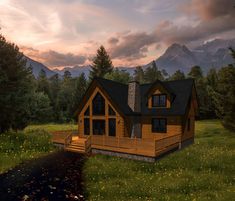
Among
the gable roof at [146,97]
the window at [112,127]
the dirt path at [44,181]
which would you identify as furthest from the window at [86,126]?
the dirt path at [44,181]

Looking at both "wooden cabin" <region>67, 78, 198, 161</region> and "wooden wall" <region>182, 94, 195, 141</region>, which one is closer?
"wooden cabin" <region>67, 78, 198, 161</region>

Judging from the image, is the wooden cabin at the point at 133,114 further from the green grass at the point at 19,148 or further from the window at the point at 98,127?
the green grass at the point at 19,148

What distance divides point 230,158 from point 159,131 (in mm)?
8759

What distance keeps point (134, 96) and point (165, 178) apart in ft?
50.4

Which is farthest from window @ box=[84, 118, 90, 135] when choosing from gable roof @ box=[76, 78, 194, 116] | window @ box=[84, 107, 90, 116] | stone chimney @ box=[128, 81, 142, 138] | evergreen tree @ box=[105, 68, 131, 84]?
evergreen tree @ box=[105, 68, 131, 84]

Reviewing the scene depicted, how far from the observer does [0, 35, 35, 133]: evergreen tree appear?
1141 inches

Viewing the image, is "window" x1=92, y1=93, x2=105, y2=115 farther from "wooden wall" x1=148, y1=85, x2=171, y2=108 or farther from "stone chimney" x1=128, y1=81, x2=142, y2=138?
"wooden wall" x1=148, y1=85, x2=171, y2=108

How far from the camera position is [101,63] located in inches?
3179

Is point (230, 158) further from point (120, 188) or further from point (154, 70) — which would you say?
point (154, 70)

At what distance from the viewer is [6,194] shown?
14133 mm

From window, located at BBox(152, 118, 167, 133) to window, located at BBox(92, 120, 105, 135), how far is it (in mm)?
6480

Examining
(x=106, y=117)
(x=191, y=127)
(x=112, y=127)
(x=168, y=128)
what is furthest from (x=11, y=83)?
(x=191, y=127)

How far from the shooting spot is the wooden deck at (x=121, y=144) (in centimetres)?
2177

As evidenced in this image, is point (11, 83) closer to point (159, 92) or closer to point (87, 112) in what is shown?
point (87, 112)
